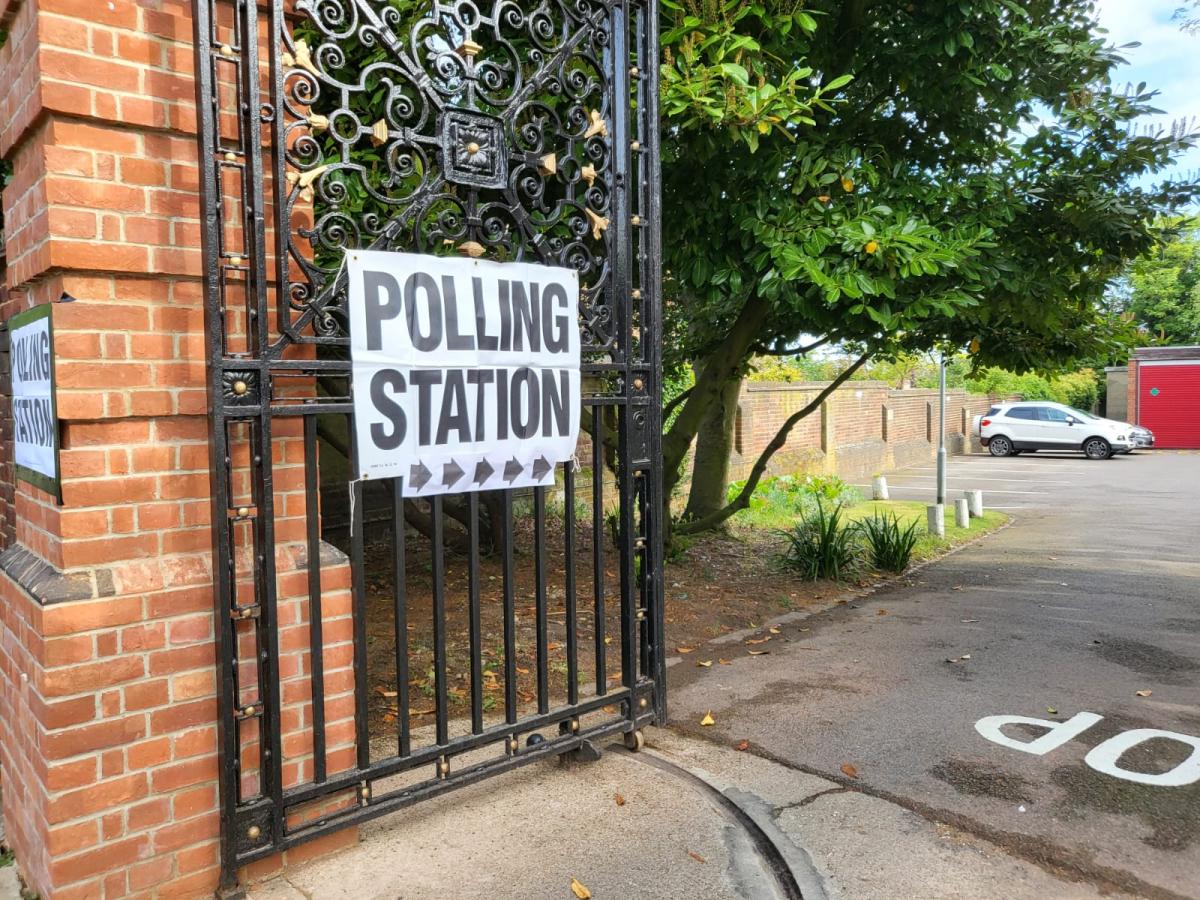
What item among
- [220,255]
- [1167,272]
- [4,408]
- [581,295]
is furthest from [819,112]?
[1167,272]

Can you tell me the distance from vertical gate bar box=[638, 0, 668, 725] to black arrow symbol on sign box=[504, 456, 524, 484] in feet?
2.44

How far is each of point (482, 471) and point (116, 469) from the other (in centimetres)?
122

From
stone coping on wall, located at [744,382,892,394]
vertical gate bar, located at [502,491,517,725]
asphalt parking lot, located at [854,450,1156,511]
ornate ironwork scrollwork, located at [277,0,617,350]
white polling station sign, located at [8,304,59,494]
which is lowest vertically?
asphalt parking lot, located at [854,450,1156,511]

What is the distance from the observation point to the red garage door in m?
29.7

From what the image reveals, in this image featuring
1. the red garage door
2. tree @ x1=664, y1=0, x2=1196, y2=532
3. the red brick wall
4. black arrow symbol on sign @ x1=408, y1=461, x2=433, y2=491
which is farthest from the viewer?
the red garage door

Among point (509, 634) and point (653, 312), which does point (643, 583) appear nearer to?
point (509, 634)

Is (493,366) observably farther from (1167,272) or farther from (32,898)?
(1167,272)

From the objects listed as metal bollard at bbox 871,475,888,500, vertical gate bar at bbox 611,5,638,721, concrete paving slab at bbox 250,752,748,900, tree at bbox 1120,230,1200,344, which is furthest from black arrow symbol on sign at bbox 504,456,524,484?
tree at bbox 1120,230,1200,344

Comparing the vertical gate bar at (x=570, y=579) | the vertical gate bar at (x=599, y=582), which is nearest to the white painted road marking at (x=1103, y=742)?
the vertical gate bar at (x=599, y=582)

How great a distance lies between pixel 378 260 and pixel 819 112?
4.55m

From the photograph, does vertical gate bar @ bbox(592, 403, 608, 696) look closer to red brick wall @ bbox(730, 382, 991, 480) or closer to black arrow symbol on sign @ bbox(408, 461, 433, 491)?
black arrow symbol on sign @ bbox(408, 461, 433, 491)

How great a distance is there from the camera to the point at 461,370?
10.5 feet

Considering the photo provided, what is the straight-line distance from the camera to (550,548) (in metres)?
8.91

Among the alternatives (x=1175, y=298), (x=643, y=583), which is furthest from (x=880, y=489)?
(x=1175, y=298)
